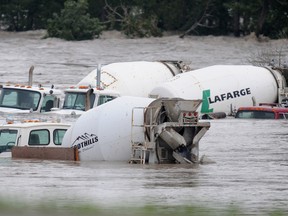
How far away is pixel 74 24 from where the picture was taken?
65.5 m

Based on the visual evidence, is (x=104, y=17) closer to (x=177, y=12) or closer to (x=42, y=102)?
(x=177, y=12)

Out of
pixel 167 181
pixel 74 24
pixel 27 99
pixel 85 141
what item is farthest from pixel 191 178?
pixel 74 24

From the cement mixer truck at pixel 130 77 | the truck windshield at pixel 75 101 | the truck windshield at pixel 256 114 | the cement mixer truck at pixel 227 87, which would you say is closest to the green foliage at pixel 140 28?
the cement mixer truck at pixel 130 77

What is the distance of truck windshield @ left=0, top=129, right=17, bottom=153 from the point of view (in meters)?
21.6

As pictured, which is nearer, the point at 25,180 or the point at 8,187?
the point at 8,187

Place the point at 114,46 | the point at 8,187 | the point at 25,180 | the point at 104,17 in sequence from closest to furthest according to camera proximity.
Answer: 1. the point at 8,187
2. the point at 25,180
3. the point at 114,46
4. the point at 104,17

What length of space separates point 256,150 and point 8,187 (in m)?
10.9

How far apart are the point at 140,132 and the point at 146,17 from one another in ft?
161

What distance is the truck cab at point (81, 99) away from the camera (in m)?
29.2

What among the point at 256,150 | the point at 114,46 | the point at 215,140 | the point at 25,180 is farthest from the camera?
the point at 114,46

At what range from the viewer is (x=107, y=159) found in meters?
21.0

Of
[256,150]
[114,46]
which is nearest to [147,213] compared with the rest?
[256,150]

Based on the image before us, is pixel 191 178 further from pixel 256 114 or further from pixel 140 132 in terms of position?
pixel 256 114

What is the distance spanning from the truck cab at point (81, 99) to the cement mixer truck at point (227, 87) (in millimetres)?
4883
